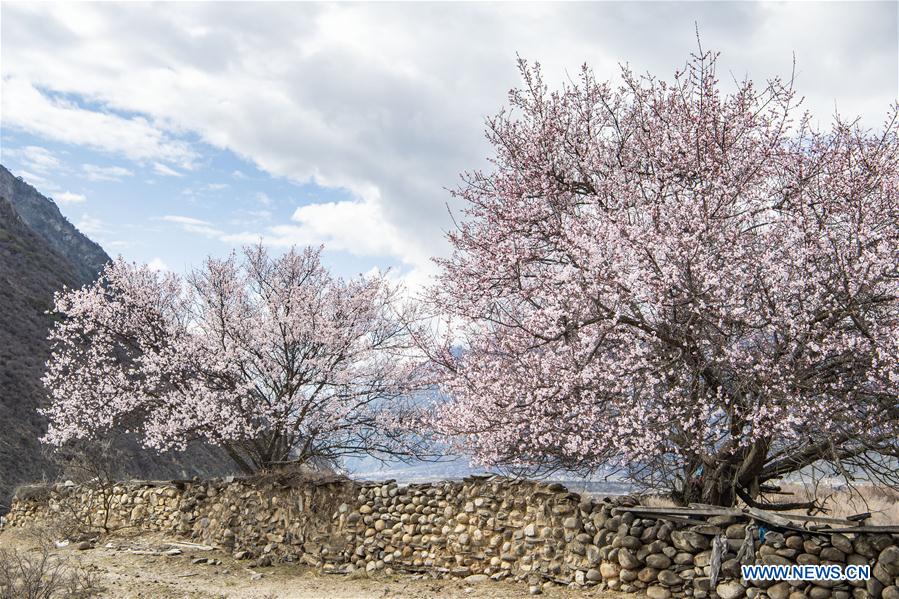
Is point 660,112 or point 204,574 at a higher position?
point 660,112

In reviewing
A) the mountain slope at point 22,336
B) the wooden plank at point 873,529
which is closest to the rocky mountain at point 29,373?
the mountain slope at point 22,336

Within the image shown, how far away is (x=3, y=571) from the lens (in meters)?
9.05

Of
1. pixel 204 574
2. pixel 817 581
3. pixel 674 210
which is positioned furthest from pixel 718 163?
pixel 204 574

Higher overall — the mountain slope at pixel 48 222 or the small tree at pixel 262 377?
the mountain slope at pixel 48 222

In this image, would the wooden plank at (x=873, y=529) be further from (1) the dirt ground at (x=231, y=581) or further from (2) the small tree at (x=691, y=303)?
(1) the dirt ground at (x=231, y=581)

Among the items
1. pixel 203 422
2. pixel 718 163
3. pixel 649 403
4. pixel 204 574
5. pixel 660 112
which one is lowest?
pixel 204 574

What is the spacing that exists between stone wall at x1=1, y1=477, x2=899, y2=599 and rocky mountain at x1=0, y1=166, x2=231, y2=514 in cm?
682

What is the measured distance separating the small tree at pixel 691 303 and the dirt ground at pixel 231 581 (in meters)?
2.14

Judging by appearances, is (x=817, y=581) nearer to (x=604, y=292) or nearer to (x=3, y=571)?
(x=604, y=292)

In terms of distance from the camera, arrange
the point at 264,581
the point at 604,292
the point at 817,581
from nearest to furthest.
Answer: the point at 817,581
the point at 604,292
the point at 264,581

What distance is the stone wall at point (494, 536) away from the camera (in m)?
8.00

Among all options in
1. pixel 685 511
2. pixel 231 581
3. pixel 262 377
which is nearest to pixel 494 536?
pixel 685 511

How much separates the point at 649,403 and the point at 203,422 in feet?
33.1

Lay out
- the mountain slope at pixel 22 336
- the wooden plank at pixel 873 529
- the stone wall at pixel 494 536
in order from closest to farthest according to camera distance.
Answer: the wooden plank at pixel 873 529
the stone wall at pixel 494 536
the mountain slope at pixel 22 336
